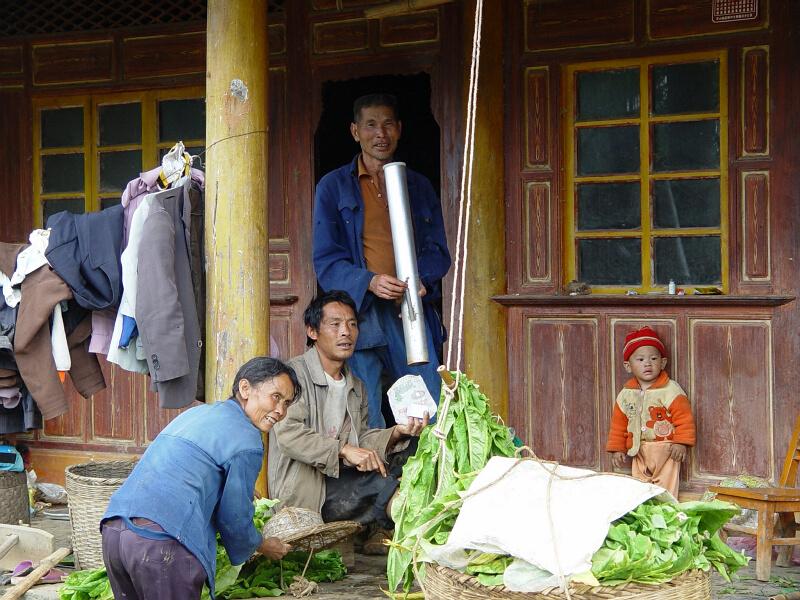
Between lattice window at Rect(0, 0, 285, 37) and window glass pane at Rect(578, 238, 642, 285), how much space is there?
251 centimetres

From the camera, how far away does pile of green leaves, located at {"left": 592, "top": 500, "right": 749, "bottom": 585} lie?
3.15 metres

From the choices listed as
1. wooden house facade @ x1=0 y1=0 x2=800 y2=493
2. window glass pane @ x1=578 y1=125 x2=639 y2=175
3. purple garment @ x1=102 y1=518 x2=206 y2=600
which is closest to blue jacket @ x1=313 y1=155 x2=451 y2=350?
wooden house facade @ x1=0 y1=0 x2=800 y2=493

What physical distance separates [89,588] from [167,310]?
125 centimetres

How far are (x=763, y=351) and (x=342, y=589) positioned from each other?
272cm

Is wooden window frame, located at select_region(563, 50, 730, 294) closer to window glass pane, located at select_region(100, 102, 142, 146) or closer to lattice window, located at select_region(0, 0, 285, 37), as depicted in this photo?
lattice window, located at select_region(0, 0, 285, 37)

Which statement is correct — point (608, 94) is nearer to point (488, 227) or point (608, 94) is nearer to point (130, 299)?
point (488, 227)

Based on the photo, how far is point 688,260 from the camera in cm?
641

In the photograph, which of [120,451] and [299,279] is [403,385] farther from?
[120,451]

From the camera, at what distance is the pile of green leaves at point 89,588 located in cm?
472

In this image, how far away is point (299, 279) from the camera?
23.5 ft

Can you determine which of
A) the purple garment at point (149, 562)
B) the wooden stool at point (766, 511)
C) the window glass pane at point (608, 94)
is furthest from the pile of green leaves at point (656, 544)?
the window glass pane at point (608, 94)

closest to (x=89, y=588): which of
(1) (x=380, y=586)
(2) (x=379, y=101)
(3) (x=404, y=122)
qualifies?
(1) (x=380, y=586)

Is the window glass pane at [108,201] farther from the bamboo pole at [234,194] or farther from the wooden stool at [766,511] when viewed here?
the wooden stool at [766,511]

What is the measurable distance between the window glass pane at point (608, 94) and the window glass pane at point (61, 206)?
3473mm
